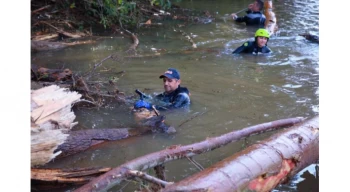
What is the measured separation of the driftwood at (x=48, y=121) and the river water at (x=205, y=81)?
502 mm

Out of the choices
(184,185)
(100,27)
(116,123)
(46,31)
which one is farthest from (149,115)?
(100,27)

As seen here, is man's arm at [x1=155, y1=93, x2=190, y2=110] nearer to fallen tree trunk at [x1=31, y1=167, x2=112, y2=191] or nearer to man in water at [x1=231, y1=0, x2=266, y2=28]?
fallen tree trunk at [x1=31, y1=167, x2=112, y2=191]

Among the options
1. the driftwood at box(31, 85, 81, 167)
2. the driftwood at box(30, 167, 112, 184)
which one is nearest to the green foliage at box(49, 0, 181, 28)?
the driftwood at box(31, 85, 81, 167)

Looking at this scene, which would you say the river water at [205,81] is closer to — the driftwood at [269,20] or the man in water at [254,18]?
the driftwood at [269,20]

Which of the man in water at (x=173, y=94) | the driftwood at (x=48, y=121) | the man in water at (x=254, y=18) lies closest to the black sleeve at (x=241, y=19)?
the man in water at (x=254, y=18)

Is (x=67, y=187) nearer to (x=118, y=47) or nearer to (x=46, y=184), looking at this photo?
(x=46, y=184)

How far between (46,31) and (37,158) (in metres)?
8.70

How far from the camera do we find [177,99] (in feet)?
20.6

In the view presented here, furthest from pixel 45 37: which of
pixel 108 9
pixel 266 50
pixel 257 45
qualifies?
pixel 266 50

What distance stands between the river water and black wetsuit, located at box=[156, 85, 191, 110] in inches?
6.2

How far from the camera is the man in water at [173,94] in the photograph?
629 cm

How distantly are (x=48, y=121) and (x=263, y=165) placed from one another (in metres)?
2.09

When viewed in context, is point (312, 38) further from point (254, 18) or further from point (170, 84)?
point (170, 84)

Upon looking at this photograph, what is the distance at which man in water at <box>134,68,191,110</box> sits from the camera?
6285 millimetres
